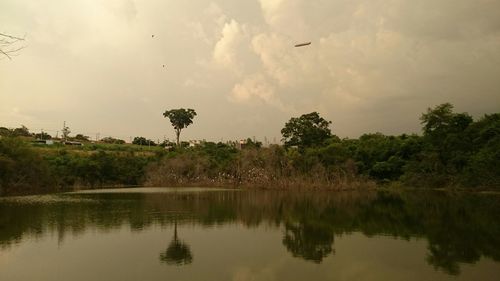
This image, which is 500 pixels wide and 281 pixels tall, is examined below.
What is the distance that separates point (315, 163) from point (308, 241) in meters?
25.3

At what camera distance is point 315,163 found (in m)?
37.8

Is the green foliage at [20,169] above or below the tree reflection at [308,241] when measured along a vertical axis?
above

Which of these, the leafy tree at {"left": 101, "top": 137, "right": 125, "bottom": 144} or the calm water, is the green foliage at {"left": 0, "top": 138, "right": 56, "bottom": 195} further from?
the leafy tree at {"left": 101, "top": 137, "right": 125, "bottom": 144}

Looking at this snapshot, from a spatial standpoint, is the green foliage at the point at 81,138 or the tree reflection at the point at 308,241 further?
the green foliage at the point at 81,138

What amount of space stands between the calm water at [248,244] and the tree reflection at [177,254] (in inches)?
1.2

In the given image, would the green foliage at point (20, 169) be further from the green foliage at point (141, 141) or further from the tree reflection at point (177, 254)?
the green foliage at point (141, 141)

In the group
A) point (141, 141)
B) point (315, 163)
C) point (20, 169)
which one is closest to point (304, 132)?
point (315, 163)

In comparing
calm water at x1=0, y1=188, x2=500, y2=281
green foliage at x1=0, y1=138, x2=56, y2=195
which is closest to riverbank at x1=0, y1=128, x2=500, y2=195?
green foliage at x1=0, y1=138, x2=56, y2=195

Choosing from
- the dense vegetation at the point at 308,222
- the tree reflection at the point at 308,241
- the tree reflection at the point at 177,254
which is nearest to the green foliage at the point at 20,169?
the dense vegetation at the point at 308,222

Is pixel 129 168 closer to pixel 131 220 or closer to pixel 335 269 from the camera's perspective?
pixel 131 220

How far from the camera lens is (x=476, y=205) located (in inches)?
859

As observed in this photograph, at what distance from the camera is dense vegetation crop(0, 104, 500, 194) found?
33906mm

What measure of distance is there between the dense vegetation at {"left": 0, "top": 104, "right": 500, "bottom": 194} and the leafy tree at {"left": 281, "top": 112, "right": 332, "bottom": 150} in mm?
110

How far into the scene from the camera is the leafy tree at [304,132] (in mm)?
46875
